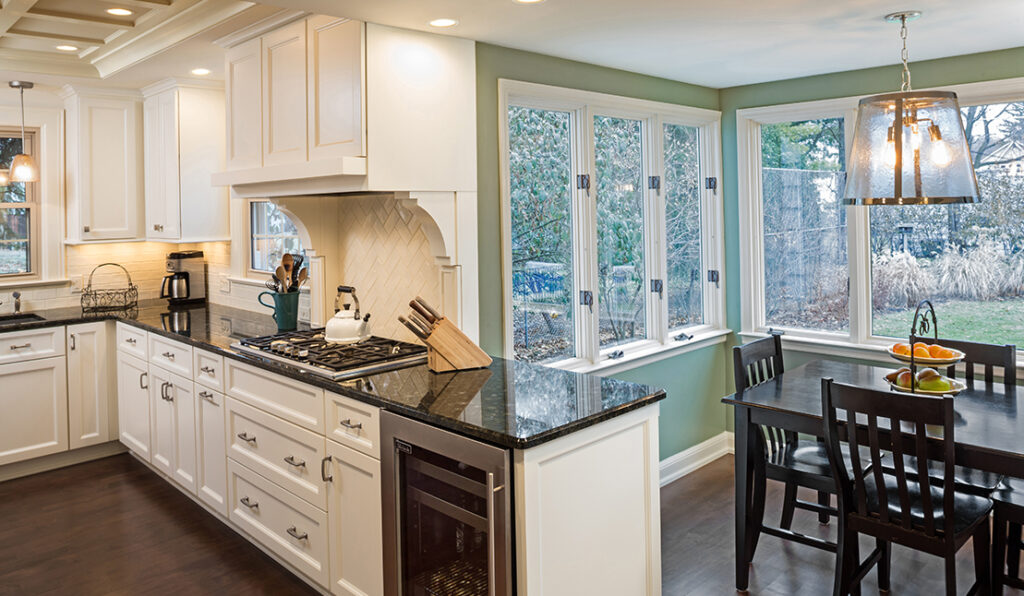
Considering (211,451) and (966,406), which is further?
(211,451)

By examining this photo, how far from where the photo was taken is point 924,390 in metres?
2.67

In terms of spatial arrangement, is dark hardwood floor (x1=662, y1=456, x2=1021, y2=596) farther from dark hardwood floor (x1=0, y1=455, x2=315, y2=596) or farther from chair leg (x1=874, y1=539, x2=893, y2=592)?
dark hardwood floor (x1=0, y1=455, x2=315, y2=596)

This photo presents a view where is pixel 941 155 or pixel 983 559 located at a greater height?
pixel 941 155

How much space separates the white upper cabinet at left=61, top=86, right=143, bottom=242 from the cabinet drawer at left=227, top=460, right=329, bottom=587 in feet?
7.86

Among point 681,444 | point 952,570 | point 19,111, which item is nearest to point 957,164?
point 952,570

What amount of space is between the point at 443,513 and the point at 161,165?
3.52 m

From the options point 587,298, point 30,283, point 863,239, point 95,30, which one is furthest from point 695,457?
point 30,283

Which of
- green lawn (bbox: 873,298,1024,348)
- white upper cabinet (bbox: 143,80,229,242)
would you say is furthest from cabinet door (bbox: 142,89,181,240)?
green lawn (bbox: 873,298,1024,348)

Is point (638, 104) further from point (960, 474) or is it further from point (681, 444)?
point (960, 474)

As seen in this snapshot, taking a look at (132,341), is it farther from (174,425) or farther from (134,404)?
(174,425)

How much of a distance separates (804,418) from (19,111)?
4946mm

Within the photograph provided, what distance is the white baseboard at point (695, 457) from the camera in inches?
164

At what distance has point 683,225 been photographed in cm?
443

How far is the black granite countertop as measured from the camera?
6.59ft
